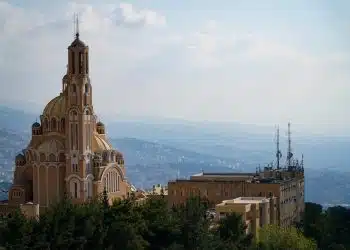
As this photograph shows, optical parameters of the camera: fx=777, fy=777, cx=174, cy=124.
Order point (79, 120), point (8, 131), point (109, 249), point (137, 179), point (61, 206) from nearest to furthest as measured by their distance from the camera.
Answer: point (109, 249), point (61, 206), point (79, 120), point (8, 131), point (137, 179)

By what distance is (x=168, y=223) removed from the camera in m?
31.2

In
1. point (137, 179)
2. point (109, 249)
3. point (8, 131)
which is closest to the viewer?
point (109, 249)

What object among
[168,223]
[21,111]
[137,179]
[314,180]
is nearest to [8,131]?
[21,111]

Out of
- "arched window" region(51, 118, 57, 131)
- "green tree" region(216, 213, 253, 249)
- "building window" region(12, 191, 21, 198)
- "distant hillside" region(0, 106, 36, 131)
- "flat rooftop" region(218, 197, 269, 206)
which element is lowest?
"green tree" region(216, 213, 253, 249)

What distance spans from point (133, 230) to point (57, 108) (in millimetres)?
16919

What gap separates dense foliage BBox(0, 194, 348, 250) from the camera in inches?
1070

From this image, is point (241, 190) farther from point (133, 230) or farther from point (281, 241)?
point (133, 230)

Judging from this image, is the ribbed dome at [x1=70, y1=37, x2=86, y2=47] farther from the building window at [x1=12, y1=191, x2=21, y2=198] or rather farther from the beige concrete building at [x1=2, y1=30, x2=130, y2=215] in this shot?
the building window at [x1=12, y1=191, x2=21, y2=198]

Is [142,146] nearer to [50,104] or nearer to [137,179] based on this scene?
[137,179]

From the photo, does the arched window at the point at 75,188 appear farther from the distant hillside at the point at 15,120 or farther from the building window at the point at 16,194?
the distant hillside at the point at 15,120

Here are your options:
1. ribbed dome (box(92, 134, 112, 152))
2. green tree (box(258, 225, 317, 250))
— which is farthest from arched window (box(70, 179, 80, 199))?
green tree (box(258, 225, 317, 250))

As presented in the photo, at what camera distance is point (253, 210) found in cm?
3909

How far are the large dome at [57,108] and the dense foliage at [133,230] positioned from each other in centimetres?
1168

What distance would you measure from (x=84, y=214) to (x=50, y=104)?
53.8 feet
